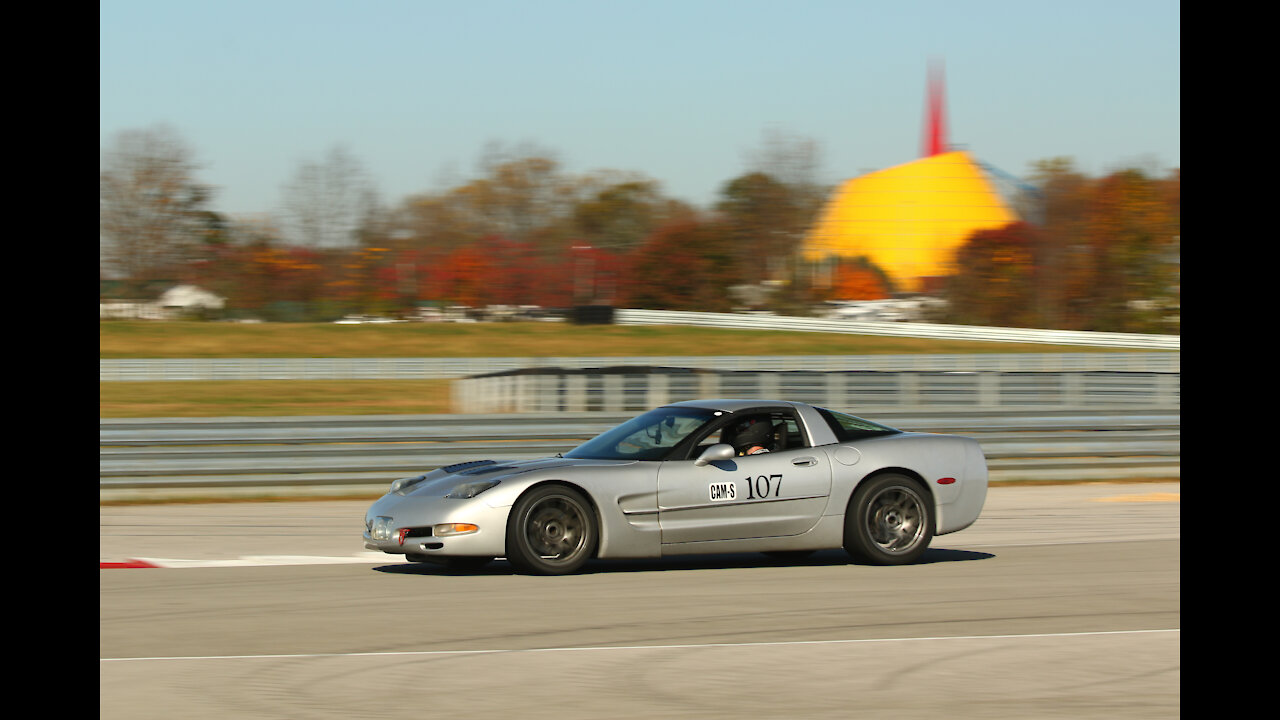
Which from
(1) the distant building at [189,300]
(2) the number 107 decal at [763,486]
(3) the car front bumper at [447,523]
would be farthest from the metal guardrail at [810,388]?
(1) the distant building at [189,300]

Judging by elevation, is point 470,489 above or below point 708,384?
below

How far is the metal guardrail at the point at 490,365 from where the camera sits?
3416 centimetres

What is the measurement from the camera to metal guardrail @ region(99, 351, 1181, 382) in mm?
34156

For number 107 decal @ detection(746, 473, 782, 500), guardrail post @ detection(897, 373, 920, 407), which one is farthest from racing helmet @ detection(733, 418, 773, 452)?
guardrail post @ detection(897, 373, 920, 407)

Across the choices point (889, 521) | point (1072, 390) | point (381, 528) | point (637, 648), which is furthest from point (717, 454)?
point (1072, 390)

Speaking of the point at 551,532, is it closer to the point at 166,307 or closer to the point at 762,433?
the point at 762,433

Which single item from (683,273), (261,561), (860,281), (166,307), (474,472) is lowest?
(261,561)

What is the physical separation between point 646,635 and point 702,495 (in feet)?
7.99

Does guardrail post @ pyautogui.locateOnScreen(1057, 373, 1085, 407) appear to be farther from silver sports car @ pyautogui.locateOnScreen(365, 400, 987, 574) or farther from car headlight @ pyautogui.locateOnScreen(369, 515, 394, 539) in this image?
car headlight @ pyautogui.locateOnScreen(369, 515, 394, 539)

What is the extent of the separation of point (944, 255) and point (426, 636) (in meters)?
73.7

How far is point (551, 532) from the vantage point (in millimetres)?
8484

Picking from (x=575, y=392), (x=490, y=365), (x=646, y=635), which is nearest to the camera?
(x=646, y=635)

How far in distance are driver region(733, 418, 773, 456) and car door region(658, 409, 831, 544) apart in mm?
144
